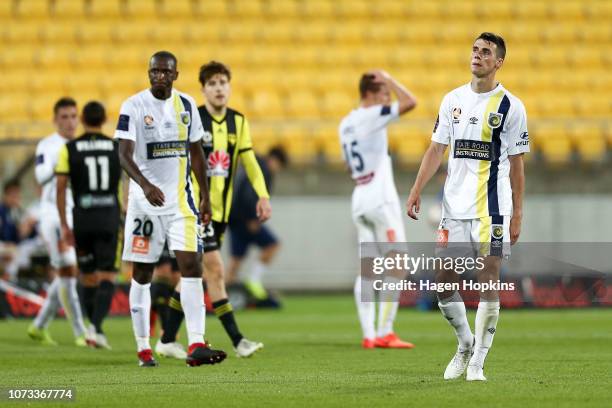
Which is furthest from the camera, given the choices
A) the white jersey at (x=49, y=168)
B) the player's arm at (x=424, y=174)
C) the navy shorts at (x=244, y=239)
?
the navy shorts at (x=244, y=239)

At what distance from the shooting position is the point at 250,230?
1714cm

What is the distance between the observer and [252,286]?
1669cm

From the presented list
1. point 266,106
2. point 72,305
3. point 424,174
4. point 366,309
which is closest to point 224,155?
point 366,309

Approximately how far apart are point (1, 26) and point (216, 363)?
1591 centimetres

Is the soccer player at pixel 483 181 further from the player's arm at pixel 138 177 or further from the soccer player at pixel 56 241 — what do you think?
the soccer player at pixel 56 241

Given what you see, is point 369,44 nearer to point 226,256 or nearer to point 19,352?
point 226,256

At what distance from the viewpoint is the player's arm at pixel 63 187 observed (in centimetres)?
1055

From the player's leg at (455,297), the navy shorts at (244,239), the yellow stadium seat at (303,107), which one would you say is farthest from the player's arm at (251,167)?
the yellow stadium seat at (303,107)

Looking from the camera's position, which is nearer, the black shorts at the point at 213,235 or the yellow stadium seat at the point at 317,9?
the black shorts at the point at 213,235

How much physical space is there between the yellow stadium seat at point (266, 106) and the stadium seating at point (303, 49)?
0.02m

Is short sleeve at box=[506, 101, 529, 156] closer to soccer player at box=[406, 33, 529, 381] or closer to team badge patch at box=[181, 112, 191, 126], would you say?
soccer player at box=[406, 33, 529, 381]

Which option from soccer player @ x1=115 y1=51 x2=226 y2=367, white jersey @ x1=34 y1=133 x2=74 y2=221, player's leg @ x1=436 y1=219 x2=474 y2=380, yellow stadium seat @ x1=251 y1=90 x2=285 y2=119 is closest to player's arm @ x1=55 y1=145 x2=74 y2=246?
white jersey @ x1=34 y1=133 x2=74 y2=221

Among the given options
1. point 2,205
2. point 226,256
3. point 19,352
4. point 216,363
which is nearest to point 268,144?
point 226,256

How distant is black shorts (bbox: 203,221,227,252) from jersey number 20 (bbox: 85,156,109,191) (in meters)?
1.72
